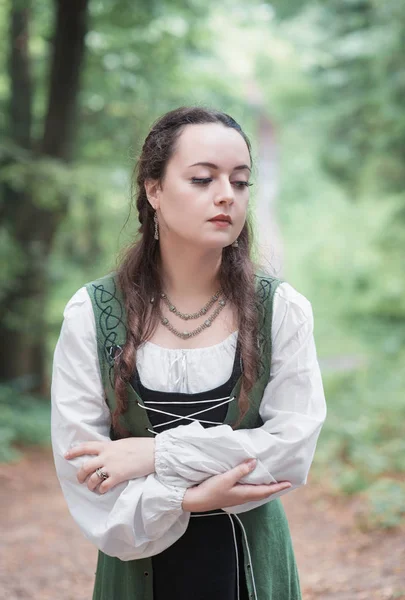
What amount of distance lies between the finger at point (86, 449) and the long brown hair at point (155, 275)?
0.33 feet

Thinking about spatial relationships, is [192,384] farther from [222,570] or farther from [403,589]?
[403,589]

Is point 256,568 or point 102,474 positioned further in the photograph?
point 256,568

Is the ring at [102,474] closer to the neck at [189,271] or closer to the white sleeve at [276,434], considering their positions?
the white sleeve at [276,434]

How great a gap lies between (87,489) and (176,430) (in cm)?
27

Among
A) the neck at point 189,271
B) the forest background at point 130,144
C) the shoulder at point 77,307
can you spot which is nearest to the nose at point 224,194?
the neck at point 189,271

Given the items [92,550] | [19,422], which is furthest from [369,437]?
[19,422]

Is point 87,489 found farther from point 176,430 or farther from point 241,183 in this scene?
point 241,183

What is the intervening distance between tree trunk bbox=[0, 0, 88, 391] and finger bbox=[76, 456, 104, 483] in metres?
5.03

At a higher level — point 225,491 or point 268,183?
point 268,183

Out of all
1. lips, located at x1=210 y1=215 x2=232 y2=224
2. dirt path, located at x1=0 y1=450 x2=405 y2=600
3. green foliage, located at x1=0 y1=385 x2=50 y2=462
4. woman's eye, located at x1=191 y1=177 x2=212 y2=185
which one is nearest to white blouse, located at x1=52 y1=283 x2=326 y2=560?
lips, located at x1=210 y1=215 x2=232 y2=224

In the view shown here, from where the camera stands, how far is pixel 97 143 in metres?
7.64

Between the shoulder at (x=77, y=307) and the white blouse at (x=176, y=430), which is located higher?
the shoulder at (x=77, y=307)

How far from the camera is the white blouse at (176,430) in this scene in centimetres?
162

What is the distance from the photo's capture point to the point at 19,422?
743 cm
